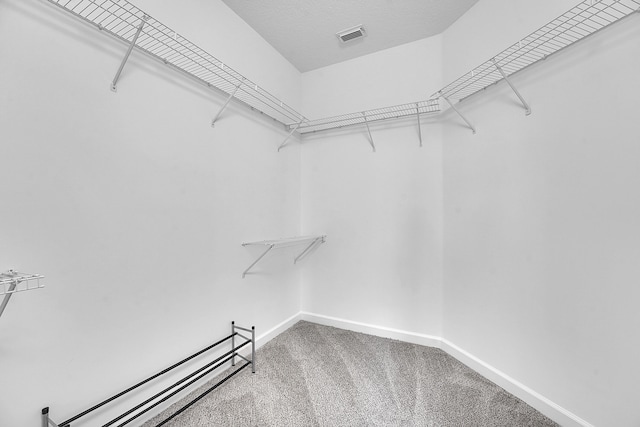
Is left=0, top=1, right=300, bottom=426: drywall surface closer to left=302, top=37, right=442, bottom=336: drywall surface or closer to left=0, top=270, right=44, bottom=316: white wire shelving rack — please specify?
left=0, top=270, right=44, bottom=316: white wire shelving rack

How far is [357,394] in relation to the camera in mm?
1623

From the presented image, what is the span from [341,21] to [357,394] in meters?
2.69

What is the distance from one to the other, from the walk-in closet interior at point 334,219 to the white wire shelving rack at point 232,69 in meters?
0.02

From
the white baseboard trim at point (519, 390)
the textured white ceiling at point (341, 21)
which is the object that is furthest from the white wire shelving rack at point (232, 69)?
the white baseboard trim at point (519, 390)

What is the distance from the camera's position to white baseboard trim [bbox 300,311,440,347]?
7.26ft

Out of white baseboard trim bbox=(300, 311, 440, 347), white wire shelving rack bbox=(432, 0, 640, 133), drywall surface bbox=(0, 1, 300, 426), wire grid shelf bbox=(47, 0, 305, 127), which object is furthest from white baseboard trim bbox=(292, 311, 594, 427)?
wire grid shelf bbox=(47, 0, 305, 127)

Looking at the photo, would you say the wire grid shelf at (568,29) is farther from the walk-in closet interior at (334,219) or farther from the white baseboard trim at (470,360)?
the white baseboard trim at (470,360)

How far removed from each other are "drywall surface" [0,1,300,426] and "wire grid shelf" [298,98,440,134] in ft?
2.88

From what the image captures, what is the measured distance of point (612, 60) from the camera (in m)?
1.17

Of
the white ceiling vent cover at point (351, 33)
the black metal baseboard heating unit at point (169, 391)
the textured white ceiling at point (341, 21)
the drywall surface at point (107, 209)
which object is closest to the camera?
the drywall surface at point (107, 209)

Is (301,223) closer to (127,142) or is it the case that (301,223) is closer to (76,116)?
(127,142)

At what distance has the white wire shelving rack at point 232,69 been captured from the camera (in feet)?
3.74

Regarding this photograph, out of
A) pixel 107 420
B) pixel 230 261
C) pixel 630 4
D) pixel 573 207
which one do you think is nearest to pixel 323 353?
pixel 230 261

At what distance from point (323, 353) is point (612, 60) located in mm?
2425
